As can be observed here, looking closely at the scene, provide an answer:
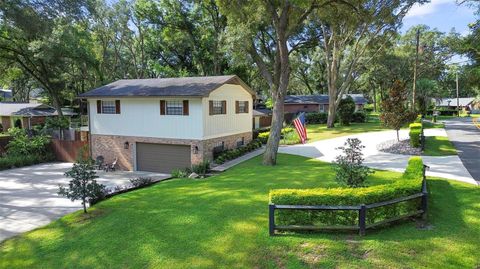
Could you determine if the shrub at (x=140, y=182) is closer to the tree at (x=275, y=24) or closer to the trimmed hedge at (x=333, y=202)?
the tree at (x=275, y=24)

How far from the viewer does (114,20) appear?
40906 mm

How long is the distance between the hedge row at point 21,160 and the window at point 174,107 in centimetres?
1074

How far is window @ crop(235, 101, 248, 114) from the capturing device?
23.6 m

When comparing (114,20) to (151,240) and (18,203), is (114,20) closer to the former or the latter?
(18,203)

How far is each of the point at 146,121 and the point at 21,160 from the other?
30.2 ft

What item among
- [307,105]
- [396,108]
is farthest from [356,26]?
[307,105]

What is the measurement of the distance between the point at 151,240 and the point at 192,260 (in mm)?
1566

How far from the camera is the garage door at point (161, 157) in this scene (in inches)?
802

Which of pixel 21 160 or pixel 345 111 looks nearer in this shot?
pixel 21 160

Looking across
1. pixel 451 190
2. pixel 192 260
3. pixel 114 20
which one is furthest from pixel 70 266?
pixel 114 20

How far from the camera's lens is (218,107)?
21.1m

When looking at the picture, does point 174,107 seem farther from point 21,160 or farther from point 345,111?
point 345,111

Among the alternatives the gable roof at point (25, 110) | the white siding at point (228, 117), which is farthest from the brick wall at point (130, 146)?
the gable roof at point (25, 110)

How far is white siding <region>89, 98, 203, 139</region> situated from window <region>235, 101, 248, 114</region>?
15.5 feet
